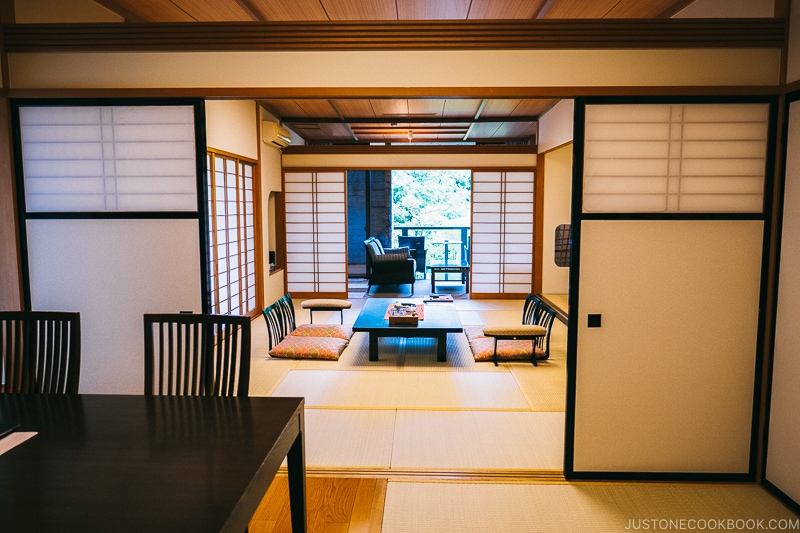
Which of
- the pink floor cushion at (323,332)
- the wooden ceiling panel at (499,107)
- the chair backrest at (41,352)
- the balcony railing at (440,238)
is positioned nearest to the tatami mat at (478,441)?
the chair backrest at (41,352)

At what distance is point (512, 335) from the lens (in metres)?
4.67

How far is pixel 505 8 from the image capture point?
136 inches

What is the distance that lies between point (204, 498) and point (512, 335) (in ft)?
12.3

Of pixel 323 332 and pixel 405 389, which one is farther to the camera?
pixel 323 332

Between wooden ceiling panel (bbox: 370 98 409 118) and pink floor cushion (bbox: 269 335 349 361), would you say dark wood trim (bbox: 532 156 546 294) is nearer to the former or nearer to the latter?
wooden ceiling panel (bbox: 370 98 409 118)

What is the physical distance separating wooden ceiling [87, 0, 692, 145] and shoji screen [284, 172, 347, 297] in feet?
2.87

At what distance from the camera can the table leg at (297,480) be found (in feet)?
6.20

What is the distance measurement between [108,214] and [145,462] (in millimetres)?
1973

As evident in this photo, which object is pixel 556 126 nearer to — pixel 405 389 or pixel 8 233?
pixel 405 389

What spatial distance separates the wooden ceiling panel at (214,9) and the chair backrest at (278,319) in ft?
8.39

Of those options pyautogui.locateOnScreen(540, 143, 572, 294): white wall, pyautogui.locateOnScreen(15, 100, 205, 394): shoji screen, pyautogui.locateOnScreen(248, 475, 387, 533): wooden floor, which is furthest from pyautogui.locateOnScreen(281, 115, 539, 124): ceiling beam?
pyautogui.locateOnScreen(248, 475, 387, 533): wooden floor

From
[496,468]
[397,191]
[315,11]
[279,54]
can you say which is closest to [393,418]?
[496,468]

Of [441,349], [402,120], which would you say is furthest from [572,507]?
[402,120]

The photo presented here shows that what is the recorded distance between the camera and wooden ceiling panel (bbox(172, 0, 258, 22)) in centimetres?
329
